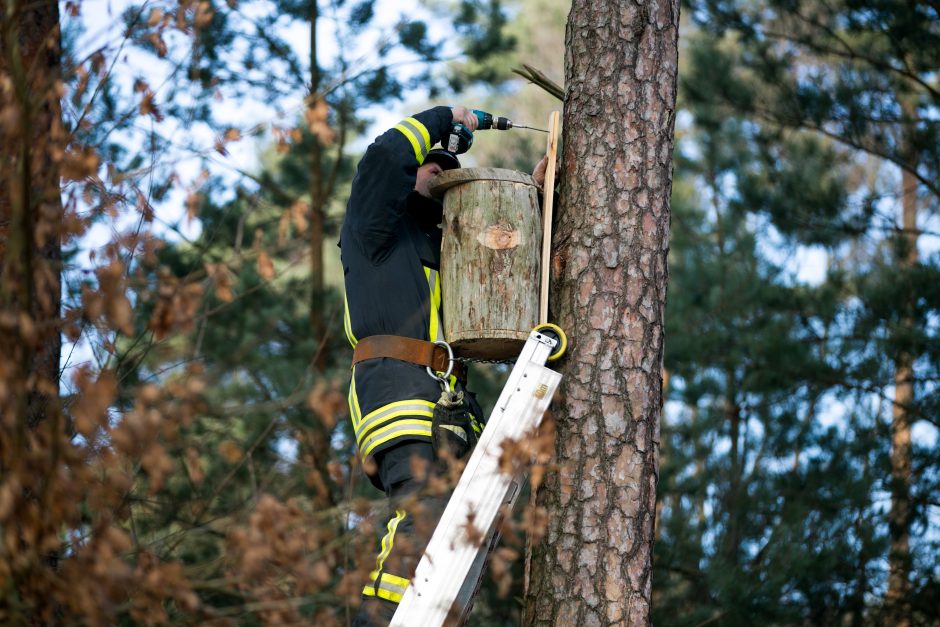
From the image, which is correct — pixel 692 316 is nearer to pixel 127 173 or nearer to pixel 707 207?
pixel 707 207

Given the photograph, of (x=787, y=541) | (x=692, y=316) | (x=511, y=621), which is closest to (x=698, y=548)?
(x=787, y=541)

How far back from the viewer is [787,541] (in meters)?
8.52

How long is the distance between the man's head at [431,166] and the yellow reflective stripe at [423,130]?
0.74ft

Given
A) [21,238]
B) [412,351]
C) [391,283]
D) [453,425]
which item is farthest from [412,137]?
[21,238]

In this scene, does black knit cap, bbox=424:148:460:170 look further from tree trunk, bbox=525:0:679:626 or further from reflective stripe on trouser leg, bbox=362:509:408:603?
reflective stripe on trouser leg, bbox=362:509:408:603

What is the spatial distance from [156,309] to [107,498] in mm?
469

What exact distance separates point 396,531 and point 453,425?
44 cm

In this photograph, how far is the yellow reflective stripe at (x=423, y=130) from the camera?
434 cm

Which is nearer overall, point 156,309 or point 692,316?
point 156,309

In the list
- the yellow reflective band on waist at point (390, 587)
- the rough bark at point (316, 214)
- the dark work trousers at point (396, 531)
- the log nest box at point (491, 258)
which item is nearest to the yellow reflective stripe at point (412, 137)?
the log nest box at point (491, 258)

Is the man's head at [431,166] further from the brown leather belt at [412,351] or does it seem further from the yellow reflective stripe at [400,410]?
the yellow reflective stripe at [400,410]

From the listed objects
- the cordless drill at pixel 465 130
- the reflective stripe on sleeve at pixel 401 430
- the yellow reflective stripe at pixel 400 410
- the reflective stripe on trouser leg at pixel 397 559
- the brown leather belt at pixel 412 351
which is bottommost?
the reflective stripe on trouser leg at pixel 397 559

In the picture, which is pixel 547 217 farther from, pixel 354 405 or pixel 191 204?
pixel 191 204

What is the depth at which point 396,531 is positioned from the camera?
4.05 metres
